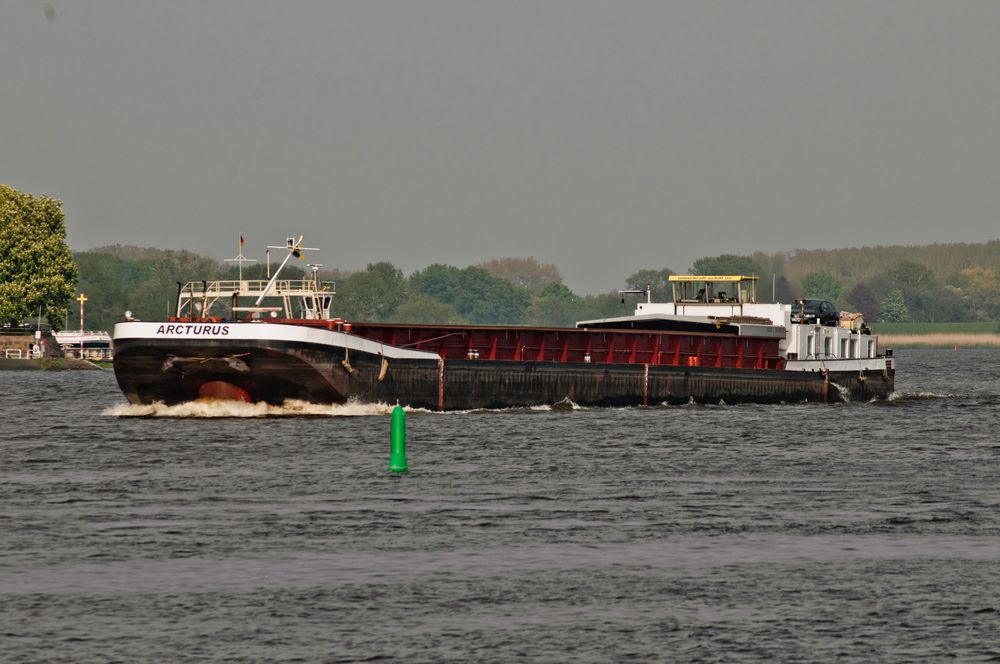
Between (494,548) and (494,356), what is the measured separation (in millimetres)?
39121

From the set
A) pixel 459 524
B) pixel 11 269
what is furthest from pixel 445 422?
pixel 11 269

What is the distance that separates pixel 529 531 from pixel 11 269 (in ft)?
387

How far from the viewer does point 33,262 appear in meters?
136

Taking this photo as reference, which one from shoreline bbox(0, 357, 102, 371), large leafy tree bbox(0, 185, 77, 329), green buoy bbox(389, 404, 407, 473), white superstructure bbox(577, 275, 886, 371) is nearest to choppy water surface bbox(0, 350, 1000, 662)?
green buoy bbox(389, 404, 407, 473)

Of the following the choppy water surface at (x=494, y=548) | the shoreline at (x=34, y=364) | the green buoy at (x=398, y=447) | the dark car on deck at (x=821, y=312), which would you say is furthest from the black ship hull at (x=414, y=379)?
the shoreline at (x=34, y=364)

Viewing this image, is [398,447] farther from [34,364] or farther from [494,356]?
[34,364]

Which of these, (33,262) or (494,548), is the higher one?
(33,262)

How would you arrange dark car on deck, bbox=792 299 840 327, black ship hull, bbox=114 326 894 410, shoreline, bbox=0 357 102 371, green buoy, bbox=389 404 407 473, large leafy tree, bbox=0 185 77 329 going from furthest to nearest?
1. large leafy tree, bbox=0 185 77 329
2. shoreline, bbox=0 357 102 371
3. dark car on deck, bbox=792 299 840 327
4. black ship hull, bbox=114 326 894 410
5. green buoy, bbox=389 404 407 473

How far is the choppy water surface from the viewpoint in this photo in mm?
19703

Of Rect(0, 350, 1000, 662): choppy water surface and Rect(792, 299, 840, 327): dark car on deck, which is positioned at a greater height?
Rect(792, 299, 840, 327): dark car on deck

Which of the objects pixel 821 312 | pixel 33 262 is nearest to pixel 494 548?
pixel 821 312

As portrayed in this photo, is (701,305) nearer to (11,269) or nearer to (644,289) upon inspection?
(644,289)

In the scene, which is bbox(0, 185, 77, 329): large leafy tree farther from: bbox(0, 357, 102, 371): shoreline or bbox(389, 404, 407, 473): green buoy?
bbox(389, 404, 407, 473): green buoy

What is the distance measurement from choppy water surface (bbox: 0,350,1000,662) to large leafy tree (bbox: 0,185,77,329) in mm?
90097
